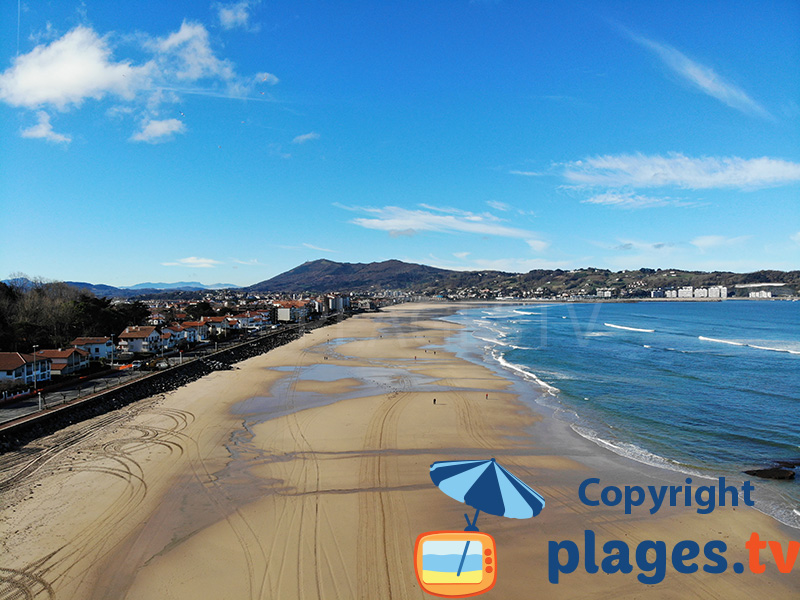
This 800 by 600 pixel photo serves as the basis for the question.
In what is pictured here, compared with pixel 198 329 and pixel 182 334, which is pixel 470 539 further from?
pixel 198 329

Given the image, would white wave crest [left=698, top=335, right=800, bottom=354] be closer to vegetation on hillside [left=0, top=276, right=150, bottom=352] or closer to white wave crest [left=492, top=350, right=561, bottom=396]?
white wave crest [left=492, top=350, right=561, bottom=396]

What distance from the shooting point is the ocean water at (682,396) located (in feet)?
49.0

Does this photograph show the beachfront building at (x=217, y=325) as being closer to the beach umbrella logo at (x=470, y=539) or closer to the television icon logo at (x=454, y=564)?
the beach umbrella logo at (x=470, y=539)

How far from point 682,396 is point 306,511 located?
73.4 ft

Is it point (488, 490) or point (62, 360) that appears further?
point (62, 360)

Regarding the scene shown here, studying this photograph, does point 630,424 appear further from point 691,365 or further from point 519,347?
point 519,347

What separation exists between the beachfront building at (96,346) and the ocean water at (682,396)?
32.1m

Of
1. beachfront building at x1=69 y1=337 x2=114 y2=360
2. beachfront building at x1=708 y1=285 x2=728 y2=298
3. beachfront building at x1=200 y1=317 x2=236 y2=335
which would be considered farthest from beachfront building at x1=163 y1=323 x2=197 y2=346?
beachfront building at x1=708 y1=285 x2=728 y2=298

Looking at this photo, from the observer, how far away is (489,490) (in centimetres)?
762

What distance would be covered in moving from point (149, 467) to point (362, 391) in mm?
12737

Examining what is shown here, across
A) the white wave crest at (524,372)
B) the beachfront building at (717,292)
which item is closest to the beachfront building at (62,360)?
the white wave crest at (524,372)

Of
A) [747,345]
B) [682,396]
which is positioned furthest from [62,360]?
[747,345]

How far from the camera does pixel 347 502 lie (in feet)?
37.8

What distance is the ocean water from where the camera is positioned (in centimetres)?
1493
